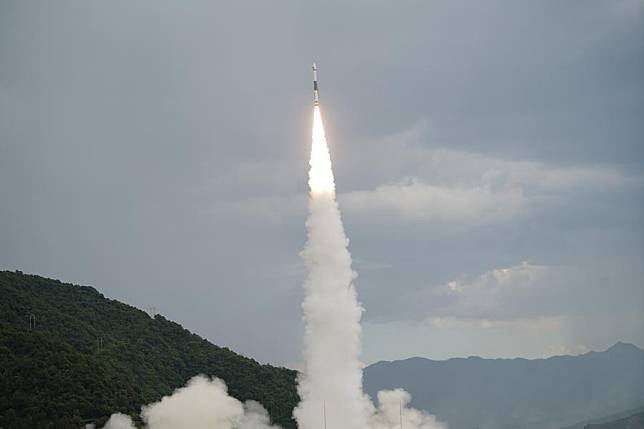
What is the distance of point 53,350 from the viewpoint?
124312mm

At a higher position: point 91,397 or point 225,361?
point 225,361

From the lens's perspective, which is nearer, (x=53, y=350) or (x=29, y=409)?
(x=29, y=409)

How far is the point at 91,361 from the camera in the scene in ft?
422

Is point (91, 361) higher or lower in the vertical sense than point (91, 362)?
higher

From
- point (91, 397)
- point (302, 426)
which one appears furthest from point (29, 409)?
point (302, 426)

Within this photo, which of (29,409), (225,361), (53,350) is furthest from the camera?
(225,361)

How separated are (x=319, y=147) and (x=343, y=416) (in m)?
29.4

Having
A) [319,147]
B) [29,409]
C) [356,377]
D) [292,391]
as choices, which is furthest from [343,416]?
[292,391]

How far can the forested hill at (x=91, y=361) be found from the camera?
114 m

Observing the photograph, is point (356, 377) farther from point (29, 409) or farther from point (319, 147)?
point (29, 409)

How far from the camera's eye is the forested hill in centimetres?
11400

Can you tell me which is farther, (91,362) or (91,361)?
(91,361)

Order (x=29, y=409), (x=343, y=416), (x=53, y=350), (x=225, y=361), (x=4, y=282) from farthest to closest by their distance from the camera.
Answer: (x=225, y=361) < (x=4, y=282) < (x=53, y=350) < (x=29, y=409) < (x=343, y=416)

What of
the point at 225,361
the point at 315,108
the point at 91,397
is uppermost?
the point at 315,108
